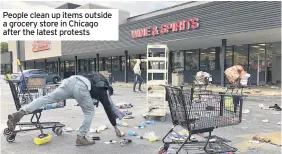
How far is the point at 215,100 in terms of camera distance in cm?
431

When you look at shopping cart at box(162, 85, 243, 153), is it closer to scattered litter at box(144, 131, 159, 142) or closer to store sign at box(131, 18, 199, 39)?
scattered litter at box(144, 131, 159, 142)

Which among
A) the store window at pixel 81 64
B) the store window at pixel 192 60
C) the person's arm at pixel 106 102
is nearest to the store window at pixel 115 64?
the store window at pixel 81 64

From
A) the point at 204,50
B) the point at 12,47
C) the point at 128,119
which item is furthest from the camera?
the point at 12,47

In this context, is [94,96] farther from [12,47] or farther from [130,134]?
[12,47]

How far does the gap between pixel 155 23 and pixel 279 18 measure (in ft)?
31.0

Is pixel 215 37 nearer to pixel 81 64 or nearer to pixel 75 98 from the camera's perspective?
pixel 75 98

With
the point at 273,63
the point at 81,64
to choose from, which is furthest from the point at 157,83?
the point at 81,64

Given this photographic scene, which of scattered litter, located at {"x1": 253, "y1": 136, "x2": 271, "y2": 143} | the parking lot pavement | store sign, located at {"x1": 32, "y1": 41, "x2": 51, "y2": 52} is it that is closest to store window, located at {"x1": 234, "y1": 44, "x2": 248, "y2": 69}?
the parking lot pavement

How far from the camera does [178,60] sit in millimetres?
26891

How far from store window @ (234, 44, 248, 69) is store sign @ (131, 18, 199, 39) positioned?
5.73m

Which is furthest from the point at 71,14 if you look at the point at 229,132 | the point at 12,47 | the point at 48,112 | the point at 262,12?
the point at 12,47

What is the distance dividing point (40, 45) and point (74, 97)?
43198mm

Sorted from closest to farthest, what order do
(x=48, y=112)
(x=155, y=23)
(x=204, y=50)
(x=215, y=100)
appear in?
1. (x=215, y=100)
2. (x=48, y=112)
3. (x=155, y=23)
4. (x=204, y=50)

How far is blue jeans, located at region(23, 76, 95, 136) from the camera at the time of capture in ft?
16.3
